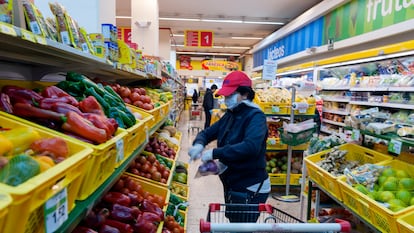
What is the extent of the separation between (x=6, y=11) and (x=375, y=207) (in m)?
2.08

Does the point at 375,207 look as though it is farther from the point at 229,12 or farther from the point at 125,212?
the point at 229,12

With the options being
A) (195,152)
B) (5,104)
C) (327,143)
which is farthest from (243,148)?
(5,104)

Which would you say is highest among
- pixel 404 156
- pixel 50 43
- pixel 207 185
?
pixel 50 43

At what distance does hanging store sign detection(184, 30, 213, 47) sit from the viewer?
12.6 m

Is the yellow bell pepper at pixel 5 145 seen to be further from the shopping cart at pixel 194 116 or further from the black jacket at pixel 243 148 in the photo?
the shopping cart at pixel 194 116

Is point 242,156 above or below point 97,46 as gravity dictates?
below

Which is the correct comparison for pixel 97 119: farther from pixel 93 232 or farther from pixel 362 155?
pixel 362 155

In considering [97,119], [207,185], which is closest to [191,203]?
[207,185]

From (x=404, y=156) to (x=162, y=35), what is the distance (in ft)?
40.5

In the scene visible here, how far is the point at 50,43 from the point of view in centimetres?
112

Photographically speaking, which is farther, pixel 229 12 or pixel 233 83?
pixel 229 12

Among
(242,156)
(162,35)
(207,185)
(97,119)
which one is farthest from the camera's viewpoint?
(162,35)

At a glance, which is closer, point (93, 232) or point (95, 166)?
point (95, 166)

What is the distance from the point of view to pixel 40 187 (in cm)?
68
